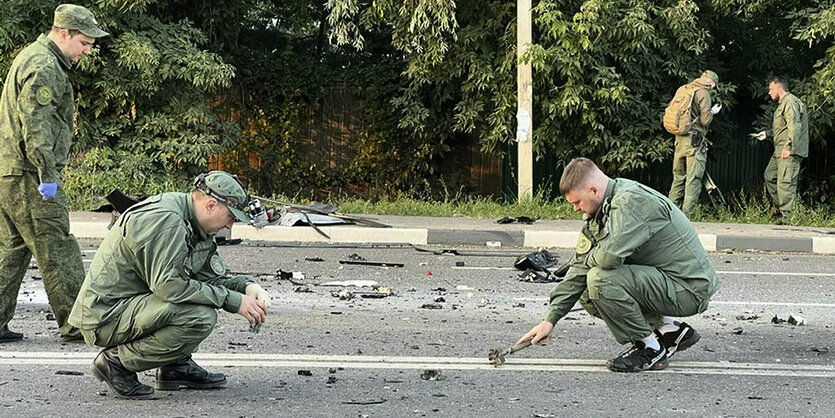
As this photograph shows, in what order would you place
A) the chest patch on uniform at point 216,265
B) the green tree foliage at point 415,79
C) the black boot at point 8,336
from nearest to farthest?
the chest patch on uniform at point 216,265
the black boot at point 8,336
the green tree foliage at point 415,79

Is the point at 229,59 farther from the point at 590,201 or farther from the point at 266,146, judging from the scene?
the point at 590,201

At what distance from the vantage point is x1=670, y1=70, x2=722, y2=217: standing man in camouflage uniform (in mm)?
13766

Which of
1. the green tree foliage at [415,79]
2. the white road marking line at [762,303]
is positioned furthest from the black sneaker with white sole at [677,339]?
the green tree foliage at [415,79]

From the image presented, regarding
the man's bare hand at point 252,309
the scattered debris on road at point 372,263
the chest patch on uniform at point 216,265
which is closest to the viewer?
the man's bare hand at point 252,309

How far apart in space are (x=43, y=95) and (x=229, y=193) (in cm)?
179

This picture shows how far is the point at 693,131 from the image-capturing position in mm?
13891

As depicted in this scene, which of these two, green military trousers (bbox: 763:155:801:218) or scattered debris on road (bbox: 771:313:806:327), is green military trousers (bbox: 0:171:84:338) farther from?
green military trousers (bbox: 763:155:801:218)

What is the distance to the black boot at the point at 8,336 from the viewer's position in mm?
6164

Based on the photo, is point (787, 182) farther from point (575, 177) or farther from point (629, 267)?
point (575, 177)

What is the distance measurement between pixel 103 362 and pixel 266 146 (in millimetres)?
14191

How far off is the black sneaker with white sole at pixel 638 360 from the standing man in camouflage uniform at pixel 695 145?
334 inches

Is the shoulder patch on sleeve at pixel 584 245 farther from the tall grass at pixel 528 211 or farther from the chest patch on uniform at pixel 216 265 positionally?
the tall grass at pixel 528 211

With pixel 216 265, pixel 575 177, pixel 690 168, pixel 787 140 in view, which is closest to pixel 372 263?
pixel 575 177

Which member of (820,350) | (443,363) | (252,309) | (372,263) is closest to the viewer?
(252,309)
